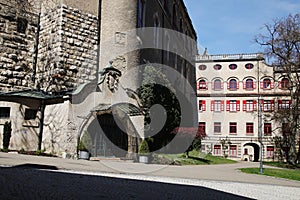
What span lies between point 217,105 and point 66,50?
3395cm

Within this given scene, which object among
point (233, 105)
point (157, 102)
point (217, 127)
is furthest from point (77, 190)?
point (233, 105)

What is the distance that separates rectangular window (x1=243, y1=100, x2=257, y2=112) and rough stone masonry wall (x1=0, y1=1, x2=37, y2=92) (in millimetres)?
34949

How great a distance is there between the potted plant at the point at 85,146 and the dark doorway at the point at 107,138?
476 mm

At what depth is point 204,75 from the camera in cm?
4959

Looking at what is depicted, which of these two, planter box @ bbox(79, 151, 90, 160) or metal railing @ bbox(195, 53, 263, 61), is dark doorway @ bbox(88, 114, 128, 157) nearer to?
planter box @ bbox(79, 151, 90, 160)

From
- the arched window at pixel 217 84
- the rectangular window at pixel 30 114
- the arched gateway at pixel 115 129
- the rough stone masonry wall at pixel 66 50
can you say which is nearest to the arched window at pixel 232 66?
the arched window at pixel 217 84

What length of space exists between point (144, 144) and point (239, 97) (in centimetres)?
3315

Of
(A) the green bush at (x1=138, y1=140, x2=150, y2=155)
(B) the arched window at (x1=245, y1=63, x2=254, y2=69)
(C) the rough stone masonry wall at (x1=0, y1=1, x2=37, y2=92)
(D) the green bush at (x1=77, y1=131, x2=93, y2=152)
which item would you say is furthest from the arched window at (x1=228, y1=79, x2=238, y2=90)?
(D) the green bush at (x1=77, y1=131, x2=93, y2=152)

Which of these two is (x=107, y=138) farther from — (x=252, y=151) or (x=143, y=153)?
(x=252, y=151)

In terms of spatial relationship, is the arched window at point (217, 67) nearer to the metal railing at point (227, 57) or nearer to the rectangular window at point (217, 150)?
the metal railing at point (227, 57)

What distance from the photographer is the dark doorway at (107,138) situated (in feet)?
53.7

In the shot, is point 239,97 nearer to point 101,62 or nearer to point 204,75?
point 204,75

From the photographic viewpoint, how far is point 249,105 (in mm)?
47375

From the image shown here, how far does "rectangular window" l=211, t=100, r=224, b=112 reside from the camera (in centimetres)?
4878
